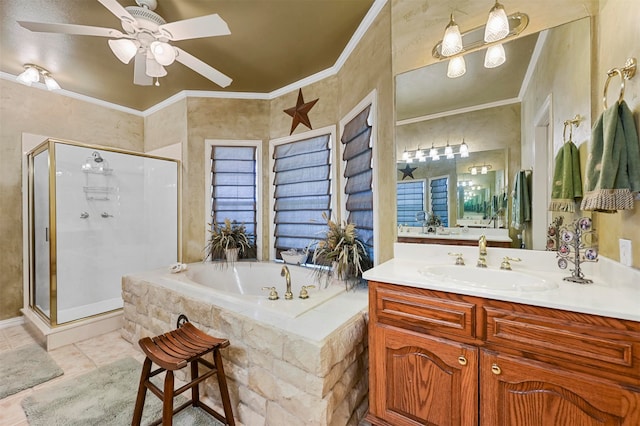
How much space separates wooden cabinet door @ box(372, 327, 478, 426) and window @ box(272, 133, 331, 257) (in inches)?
67.2

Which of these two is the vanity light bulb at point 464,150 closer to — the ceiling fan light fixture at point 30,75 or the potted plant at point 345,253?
the potted plant at point 345,253

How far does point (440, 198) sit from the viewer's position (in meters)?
1.88

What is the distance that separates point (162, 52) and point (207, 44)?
72cm

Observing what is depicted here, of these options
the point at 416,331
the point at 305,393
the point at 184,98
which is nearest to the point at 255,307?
the point at 305,393

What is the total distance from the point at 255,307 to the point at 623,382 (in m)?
1.62

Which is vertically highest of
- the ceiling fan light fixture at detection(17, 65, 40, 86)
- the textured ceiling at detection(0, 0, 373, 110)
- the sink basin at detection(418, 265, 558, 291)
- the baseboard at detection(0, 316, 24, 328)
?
the textured ceiling at detection(0, 0, 373, 110)

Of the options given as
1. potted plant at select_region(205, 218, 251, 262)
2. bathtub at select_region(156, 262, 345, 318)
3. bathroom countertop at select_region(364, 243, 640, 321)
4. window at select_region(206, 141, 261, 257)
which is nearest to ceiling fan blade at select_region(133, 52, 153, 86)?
window at select_region(206, 141, 261, 257)

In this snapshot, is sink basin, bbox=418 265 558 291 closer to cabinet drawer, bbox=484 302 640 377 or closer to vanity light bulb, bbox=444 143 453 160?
cabinet drawer, bbox=484 302 640 377

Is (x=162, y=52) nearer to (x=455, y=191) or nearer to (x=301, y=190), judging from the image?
(x=301, y=190)

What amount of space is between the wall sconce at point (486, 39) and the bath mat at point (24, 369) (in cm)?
357

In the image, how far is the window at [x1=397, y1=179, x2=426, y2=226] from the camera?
1.91m

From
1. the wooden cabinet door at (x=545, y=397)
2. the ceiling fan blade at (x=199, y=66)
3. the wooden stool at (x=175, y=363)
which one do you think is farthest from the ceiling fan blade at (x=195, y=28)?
the wooden cabinet door at (x=545, y=397)

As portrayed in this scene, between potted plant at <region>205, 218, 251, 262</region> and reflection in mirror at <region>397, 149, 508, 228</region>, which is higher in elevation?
reflection in mirror at <region>397, 149, 508, 228</region>

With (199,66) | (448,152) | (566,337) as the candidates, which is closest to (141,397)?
(566,337)
